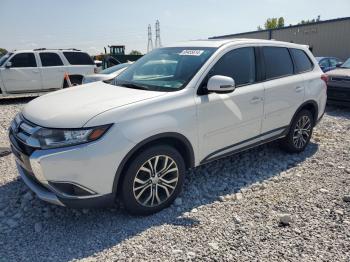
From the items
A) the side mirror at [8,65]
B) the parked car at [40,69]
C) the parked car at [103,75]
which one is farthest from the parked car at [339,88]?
the side mirror at [8,65]

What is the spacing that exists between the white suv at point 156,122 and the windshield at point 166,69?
15mm

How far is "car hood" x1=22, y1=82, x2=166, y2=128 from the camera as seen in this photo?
2742 millimetres

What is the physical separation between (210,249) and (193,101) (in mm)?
1479

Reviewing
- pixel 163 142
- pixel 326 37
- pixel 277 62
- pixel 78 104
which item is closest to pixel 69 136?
pixel 78 104

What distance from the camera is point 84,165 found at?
265 cm

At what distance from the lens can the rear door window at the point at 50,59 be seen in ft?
35.0

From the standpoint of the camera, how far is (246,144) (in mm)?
4031

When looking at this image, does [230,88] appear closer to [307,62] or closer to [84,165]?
[84,165]

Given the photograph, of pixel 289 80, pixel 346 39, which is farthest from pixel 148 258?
pixel 346 39

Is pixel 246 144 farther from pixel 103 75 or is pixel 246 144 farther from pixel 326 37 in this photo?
pixel 326 37

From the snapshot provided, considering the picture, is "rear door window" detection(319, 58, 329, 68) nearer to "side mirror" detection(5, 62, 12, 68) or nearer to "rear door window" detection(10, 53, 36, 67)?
"rear door window" detection(10, 53, 36, 67)

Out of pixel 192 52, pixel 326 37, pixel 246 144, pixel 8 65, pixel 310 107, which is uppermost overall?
pixel 326 37

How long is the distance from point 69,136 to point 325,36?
24.2m

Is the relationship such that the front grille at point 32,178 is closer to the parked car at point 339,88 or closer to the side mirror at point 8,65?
the parked car at point 339,88
